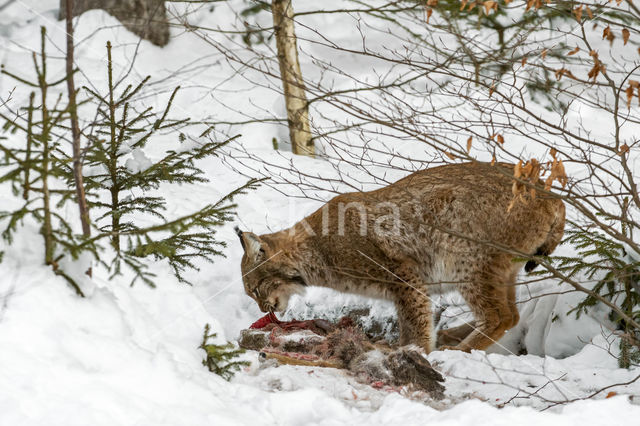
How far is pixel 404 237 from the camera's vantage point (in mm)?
5770

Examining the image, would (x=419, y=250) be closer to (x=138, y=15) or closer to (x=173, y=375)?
(x=173, y=375)

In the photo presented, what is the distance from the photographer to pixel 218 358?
11.5ft

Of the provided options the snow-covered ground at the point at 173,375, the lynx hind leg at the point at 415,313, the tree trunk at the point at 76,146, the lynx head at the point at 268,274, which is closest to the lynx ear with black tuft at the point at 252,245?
the lynx head at the point at 268,274

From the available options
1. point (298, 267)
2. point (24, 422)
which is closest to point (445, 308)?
point (298, 267)

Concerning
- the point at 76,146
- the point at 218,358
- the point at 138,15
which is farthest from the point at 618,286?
the point at 138,15

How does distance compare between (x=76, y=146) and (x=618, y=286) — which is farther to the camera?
(x=618, y=286)

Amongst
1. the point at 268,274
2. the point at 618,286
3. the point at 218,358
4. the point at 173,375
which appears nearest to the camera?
the point at 173,375

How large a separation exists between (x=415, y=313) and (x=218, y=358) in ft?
8.21

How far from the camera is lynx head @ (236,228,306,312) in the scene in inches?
233

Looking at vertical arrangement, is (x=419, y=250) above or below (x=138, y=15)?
below

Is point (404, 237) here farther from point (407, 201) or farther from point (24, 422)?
point (24, 422)

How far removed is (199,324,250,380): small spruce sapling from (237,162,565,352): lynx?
1.74 m

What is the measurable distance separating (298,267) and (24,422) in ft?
12.2

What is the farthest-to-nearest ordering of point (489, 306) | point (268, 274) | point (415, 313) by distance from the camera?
point (268, 274)
point (415, 313)
point (489, 306)
